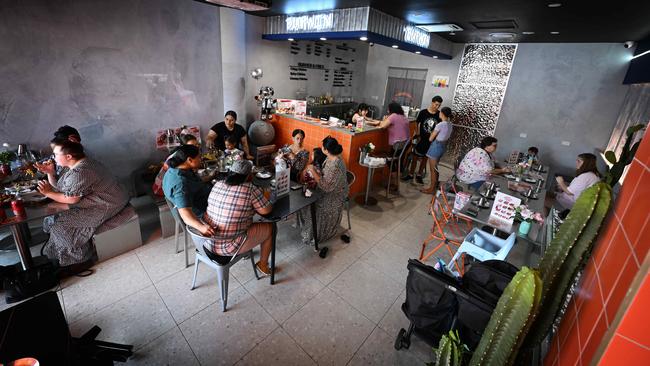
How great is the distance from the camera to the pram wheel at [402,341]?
2464 mm

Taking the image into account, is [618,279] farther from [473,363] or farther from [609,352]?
[473,363]

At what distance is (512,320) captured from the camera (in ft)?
4.29

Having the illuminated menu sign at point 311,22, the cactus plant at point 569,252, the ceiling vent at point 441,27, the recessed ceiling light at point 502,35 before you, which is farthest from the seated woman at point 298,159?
the recessed ceiling light at point 502,35

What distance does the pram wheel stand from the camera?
2464 millimetres

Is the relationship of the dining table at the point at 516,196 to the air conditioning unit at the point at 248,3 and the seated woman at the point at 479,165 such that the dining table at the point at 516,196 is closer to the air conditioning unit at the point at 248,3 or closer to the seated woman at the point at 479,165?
the seated woman at the point at 479,165

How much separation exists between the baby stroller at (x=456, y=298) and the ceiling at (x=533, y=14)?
3282mm

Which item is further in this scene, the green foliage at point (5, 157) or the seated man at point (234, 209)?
the green foliage at point (5, 157)

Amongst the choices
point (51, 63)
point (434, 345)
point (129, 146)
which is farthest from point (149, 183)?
point (434, 345)

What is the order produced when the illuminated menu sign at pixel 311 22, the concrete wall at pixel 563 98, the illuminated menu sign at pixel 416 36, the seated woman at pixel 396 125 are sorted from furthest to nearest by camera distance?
the concrete wall at pixel 563 98
the seated woman at pixel 396 125
the illuminated menu sign at pixel 416 36
the illuminated menu sign at pixel 311 22

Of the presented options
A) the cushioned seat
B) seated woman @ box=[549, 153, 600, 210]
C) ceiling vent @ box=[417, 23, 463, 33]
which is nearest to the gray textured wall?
the cushioned seat

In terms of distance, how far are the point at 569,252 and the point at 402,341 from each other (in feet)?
5.52

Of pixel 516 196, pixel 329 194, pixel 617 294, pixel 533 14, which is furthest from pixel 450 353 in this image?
pixel 533 14

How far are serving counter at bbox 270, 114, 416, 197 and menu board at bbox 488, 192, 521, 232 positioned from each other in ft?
8.21

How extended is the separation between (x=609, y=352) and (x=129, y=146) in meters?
5.55
